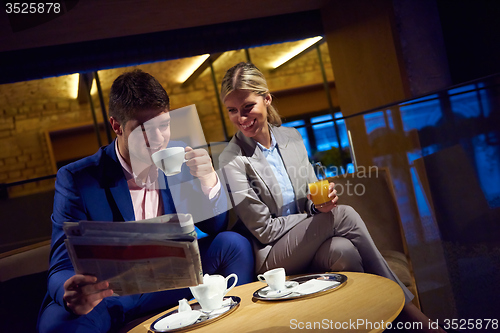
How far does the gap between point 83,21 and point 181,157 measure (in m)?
2.39

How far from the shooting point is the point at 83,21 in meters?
3.21

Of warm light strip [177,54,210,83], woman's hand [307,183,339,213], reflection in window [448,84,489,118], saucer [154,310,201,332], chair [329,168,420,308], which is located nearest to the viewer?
saucer [154,310,201,332]

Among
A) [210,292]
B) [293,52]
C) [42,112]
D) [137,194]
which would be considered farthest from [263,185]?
[42,112]

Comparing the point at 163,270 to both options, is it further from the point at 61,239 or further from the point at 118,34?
the point at 118,34

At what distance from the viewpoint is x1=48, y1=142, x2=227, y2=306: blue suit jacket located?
141cm

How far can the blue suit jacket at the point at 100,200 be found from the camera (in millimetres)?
1412

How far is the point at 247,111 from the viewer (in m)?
2.05

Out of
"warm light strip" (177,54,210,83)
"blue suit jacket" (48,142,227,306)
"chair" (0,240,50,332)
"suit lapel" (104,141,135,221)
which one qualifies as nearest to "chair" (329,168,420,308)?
"blue suit jacket" (48,142,227,306)

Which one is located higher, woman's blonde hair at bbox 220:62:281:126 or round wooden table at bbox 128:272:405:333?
woman's blonde hair at bbox 220:62:281:126

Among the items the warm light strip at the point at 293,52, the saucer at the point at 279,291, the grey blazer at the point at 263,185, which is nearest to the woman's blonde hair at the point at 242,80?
the grey blazer at the point at 263,185

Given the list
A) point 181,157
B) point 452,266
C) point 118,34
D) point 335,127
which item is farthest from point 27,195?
point 452,266

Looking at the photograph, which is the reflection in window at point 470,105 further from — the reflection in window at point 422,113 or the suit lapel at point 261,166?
the suit lapel at point 261,166

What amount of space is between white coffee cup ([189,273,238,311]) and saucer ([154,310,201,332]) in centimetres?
4

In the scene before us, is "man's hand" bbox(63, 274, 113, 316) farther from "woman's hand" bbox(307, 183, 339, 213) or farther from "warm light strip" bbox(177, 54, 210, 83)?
"warm light strip" bbox(177, 54, 210, 83)
